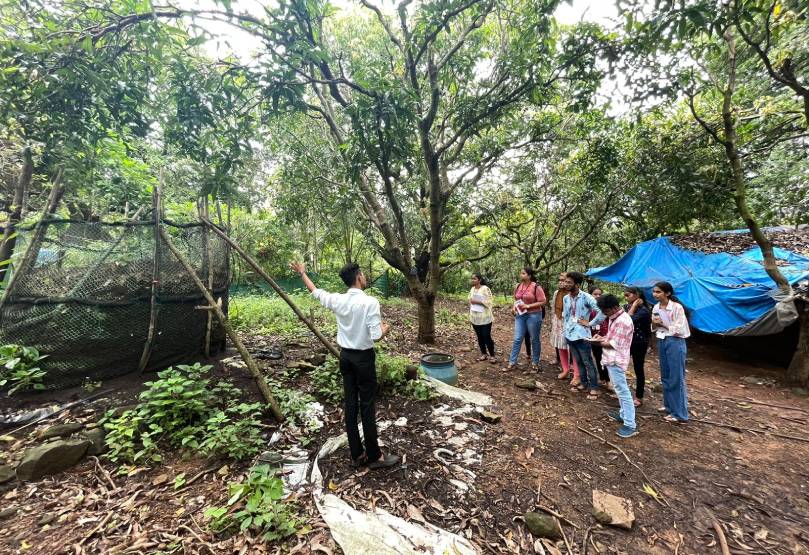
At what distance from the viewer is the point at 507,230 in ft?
41.2

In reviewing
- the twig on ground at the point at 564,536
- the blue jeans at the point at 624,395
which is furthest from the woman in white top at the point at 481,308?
the twig on ground at the point at 564,536

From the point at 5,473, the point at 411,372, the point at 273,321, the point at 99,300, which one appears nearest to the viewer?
the point at 5,473

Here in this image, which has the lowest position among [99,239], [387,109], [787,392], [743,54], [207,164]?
[787,392]

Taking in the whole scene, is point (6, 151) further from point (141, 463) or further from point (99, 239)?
point (141, 463)

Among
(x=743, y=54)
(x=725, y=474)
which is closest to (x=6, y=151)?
(x=725, y=474)

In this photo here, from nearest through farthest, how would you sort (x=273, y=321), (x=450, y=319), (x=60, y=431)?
(x=60, y=431)
(x=273, y=321)
(x=450, y=319)

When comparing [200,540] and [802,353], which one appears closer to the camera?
[200,540]

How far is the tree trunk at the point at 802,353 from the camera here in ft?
17.7

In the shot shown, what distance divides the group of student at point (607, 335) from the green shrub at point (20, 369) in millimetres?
5831

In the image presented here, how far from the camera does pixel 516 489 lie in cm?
299

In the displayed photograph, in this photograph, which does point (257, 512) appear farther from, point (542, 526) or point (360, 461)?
point (542, 526)

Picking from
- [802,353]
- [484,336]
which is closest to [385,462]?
[484,336]

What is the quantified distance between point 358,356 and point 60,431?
9.37ft

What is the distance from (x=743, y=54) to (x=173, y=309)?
30.3ft
